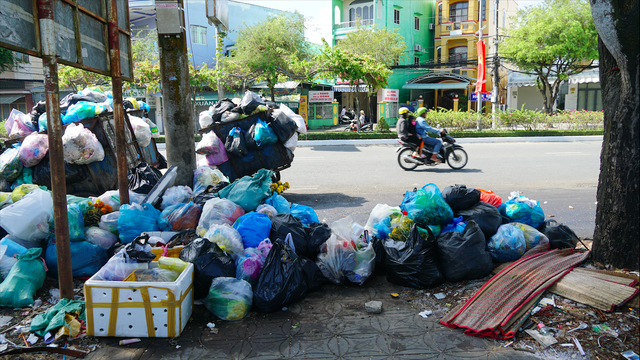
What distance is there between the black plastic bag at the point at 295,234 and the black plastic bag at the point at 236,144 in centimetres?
262

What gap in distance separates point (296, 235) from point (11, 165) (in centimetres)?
394

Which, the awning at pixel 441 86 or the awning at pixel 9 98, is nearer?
the awning at pixel 9 98

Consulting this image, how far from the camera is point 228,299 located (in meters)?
3.28

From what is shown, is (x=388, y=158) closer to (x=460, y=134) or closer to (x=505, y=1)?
(x=460, y=134)

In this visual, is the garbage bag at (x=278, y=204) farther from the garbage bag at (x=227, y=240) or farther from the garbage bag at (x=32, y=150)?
the garbage bag at (x=32, y=150)

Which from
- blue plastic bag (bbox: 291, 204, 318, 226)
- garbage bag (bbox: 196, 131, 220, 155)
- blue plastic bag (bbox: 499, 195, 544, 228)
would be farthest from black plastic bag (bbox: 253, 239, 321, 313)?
garbage bag (bbox: 196, 131, 220, 155)

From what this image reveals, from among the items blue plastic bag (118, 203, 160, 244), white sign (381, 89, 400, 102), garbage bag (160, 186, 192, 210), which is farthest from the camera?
white sign (381, 89, 400, 102)

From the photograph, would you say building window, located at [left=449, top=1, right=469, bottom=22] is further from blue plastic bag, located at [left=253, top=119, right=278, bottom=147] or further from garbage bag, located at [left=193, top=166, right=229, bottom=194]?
garbage bag, located at [left=193, top=166, right=229, bottom=194]

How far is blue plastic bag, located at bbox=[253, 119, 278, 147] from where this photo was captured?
21.2 ft

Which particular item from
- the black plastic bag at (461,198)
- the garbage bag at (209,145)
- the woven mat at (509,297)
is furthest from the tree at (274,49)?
the woven mat at (509,297)

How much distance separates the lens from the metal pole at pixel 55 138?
2963 millimetres

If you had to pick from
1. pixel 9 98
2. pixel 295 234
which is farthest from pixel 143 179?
pixel 9 98

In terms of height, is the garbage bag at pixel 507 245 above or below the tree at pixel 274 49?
below

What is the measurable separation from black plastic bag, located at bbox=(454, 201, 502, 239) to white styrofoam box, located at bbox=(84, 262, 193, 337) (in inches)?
105
